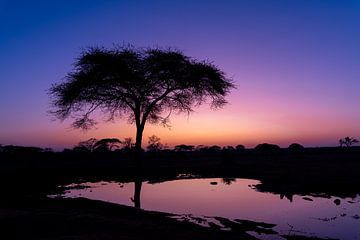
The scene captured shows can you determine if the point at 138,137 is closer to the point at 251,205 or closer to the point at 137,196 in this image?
the point at 137,196

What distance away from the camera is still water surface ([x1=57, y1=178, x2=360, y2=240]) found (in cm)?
1191

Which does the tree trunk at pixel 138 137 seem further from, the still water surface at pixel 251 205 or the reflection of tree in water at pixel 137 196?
the still water surface at pixel 251 205

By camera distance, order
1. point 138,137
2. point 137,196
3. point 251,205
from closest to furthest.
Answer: point 251,205
point 137,196
point 138,137

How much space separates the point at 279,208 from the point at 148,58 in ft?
63.7

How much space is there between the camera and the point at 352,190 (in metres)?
19.9

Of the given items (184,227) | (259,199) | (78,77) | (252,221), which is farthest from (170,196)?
(78,77)

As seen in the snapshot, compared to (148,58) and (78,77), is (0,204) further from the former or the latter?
(148,58)

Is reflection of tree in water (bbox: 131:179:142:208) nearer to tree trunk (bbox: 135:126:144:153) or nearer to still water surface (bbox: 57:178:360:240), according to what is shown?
still water surface (bbox: 57:178:360:240)

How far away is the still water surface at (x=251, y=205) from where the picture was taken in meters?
11.9

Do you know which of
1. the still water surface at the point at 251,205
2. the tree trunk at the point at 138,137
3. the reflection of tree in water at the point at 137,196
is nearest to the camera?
the still water surface at the point at 251,205

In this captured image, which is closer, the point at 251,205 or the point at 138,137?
the point at 251,205

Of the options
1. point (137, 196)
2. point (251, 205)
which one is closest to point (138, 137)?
point (137, 196)

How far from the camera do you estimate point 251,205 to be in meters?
16.1

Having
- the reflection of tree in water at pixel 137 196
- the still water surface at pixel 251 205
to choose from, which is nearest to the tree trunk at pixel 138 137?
the reflection of tree in water at pixel 137 196
